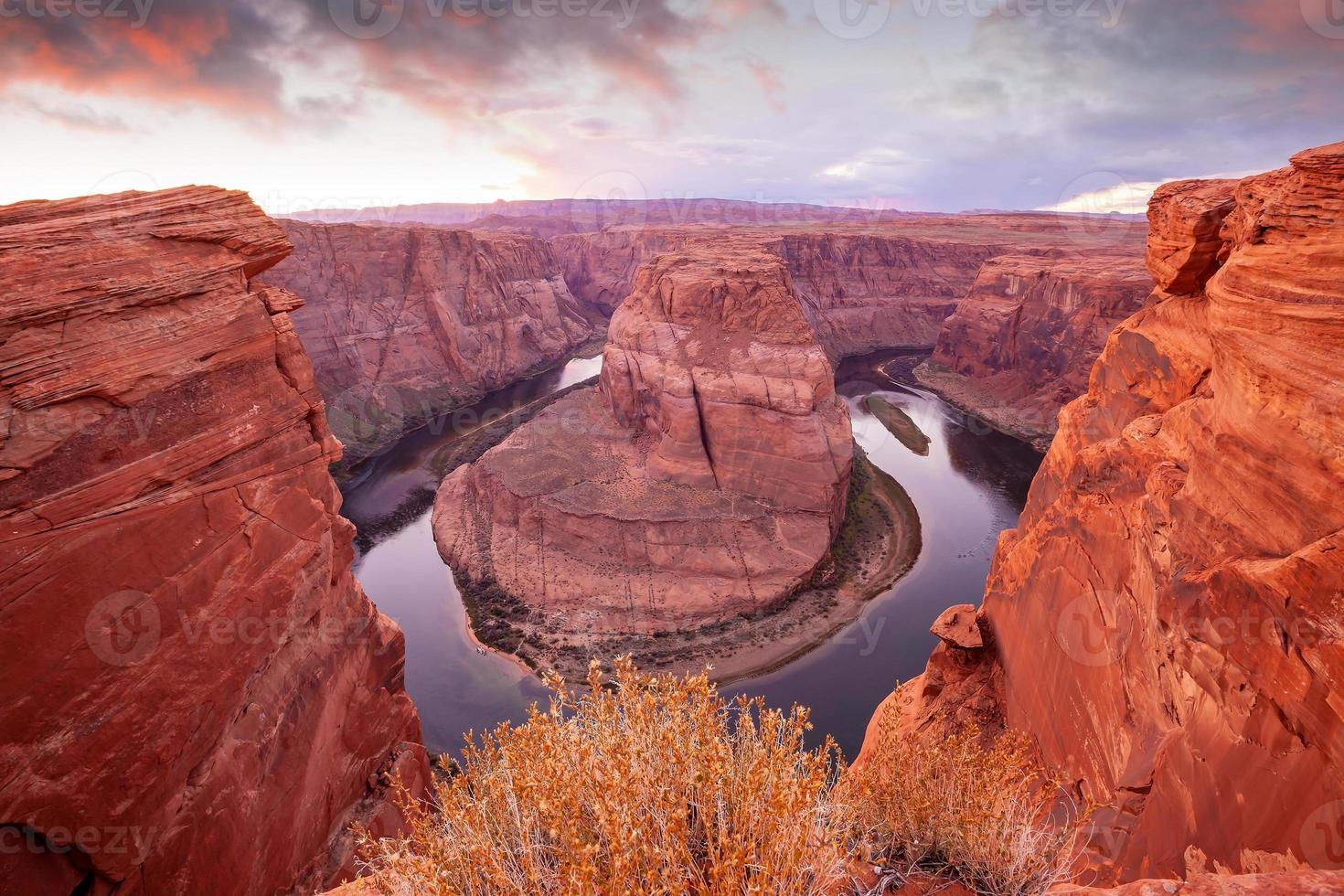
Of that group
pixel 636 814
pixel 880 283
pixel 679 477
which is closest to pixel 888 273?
pixel 880 283

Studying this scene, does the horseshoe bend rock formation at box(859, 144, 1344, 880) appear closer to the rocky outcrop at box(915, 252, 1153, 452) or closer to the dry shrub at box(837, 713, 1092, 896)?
the dry shrub at box(837, 713, 1092, 896)

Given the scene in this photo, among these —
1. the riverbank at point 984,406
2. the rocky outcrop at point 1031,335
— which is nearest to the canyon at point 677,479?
the riverbank at point 984,406

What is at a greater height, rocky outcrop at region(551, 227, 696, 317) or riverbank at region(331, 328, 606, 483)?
rocky outcrop at region(551, 227, 696, 317)

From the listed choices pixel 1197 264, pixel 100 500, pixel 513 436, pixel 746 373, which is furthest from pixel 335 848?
pixel 513 436

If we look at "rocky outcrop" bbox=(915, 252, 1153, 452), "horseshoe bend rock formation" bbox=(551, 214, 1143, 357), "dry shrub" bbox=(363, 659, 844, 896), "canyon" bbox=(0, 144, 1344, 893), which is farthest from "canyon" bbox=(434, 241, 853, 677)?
"horseshoe bend rock formation" bbox=(551, 214, 1143, 357)

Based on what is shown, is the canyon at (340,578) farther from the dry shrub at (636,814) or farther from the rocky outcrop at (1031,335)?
the rocky outcrop at (1031,335)

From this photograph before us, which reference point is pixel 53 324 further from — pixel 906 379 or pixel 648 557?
pixel 906 379

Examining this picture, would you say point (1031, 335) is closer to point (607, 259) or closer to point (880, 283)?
point (880, 283)
